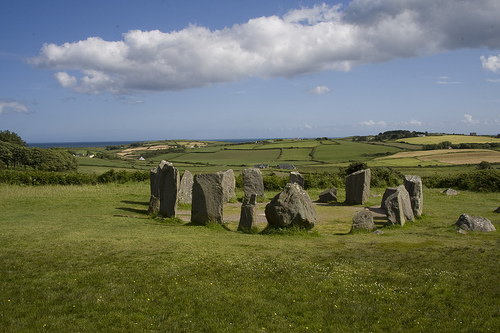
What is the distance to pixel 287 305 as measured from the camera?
27.1 feet

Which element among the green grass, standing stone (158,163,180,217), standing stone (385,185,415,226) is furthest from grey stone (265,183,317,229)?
standing stone (158,163,180,217)

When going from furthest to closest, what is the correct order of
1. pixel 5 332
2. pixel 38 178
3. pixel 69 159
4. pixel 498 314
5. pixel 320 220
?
pixel 69 159 < pixel 38 178 < pixel 320 220 < pixel 498 314 < pixel 5 332

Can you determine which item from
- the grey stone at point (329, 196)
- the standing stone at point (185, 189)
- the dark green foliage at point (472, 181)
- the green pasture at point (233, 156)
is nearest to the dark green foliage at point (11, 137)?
the green pasture at point (233, 156)

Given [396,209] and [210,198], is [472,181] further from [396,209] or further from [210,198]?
[210,198]

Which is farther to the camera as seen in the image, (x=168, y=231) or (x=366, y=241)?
(x=168, y=231)

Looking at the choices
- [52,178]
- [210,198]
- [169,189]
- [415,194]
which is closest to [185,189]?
[169,189]

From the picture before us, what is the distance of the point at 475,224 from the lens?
15.0m

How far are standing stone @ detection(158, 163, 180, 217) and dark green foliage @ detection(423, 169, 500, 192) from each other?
23.8m

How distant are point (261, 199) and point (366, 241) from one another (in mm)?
13165

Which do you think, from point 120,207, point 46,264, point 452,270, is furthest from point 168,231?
point 452,270

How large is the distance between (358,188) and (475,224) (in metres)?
9.87

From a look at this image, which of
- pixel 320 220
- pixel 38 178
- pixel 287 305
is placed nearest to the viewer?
pixel 287 305

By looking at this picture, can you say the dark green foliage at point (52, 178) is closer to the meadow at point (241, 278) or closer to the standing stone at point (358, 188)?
the meadow at point (241, 278)

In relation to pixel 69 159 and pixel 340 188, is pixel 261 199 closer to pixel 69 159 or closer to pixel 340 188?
pixel 340 188
